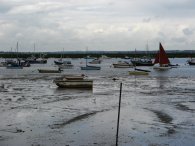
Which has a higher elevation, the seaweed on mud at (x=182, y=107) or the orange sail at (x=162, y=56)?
the orange sail at (x=162, y=56)

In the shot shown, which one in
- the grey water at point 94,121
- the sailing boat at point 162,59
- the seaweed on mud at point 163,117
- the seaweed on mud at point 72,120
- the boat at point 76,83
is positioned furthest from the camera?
the sailing boat at point 162,59

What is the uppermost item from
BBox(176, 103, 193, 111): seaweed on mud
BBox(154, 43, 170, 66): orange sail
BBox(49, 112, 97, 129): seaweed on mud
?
BBox(154, 43, 170, 66): orange sail

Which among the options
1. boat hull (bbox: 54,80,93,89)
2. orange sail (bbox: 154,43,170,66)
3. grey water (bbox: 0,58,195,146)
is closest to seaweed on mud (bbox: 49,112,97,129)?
grey water (bbox: 0,58,195,146)

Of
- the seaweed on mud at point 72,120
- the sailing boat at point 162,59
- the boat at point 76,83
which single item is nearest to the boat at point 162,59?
the sailing boat at point 162,59

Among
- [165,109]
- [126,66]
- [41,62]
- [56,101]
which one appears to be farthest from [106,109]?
[41,62]

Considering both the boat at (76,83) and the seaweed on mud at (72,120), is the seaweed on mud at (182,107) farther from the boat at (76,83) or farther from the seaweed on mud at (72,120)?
the boat at (76,83)

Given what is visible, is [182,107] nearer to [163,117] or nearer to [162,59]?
[163,117]

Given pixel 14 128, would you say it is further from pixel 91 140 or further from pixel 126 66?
pixel 126 66

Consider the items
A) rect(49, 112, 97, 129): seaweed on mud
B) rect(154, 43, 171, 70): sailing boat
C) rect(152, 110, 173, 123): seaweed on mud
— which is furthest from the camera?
rect(154, 43, 171, 70): sailing boat

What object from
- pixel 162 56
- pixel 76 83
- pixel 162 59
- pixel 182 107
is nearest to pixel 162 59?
pixel 162 59

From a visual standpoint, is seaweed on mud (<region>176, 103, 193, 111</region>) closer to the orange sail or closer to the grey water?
the grey water

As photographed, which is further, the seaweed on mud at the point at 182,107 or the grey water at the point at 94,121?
the seaweed on mud at the point at 182,107

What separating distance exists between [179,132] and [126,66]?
344 ft

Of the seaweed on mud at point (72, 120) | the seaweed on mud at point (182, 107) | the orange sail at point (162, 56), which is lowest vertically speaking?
the seaweed on mud at point (182, 107)
